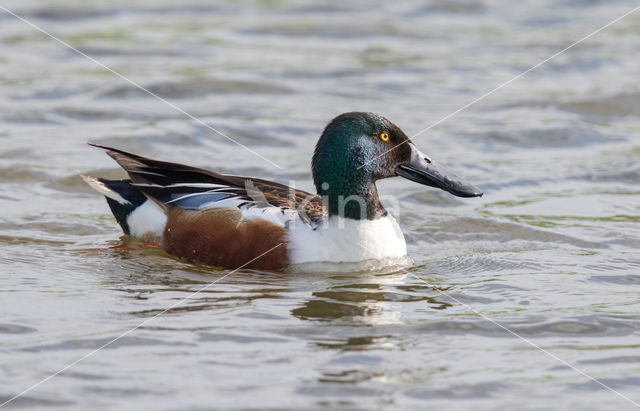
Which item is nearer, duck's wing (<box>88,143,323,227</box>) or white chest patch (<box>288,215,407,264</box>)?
white chest patch (<box>288,215,407,264</box>)

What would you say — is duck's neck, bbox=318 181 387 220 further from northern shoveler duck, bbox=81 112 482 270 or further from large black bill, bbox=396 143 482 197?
large black bill, bbox=396 143 482 197

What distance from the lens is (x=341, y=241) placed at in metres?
6.81

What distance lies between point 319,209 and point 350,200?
24cm

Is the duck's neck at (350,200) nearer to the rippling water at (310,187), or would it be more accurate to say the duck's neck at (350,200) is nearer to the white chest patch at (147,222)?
the rippling water at (310,187)

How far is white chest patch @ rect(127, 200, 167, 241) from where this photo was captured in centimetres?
741

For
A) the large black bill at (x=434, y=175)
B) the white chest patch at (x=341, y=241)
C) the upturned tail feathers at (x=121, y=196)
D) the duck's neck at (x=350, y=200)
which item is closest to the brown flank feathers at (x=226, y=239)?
the white chest patch at (x=341, y=241)

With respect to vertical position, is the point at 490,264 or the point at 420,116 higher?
the point at 420,116

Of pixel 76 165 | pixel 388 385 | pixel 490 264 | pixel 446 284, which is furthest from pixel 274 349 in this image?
pixel 76 165

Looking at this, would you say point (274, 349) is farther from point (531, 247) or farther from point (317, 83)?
point (317, 83)

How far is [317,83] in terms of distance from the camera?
12773 millimetres

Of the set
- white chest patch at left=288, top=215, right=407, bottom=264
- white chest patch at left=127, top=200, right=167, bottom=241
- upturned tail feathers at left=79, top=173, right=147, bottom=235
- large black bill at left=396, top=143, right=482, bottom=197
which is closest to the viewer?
white chest patch at left=288, top=215, right=407, bottom=264

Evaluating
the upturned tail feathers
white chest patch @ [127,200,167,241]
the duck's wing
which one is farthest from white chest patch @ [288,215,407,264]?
the upturned tail feathers

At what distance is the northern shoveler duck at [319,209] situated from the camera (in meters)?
6.78

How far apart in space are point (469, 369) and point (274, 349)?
103cm
